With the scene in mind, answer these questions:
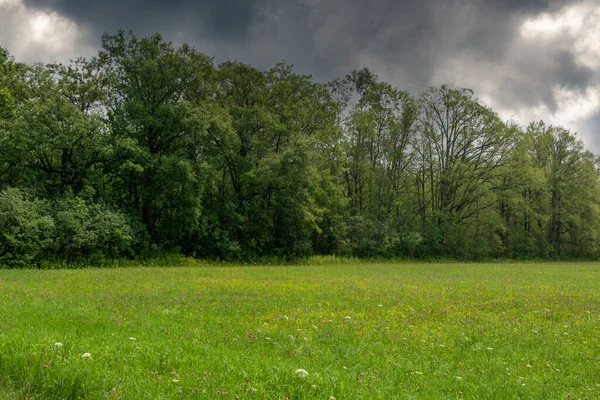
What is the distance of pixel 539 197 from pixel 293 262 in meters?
40.3

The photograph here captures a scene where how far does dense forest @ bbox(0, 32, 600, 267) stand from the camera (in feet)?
86.8

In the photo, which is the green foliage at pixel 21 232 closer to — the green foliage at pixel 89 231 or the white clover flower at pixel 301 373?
the green foliage at pixel 89 231

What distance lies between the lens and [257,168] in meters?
36.0

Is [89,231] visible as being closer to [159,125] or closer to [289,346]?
[159,125]

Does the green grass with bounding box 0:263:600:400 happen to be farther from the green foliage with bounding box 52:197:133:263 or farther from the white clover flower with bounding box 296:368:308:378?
the green foliage with bounding box 52:197:133:263

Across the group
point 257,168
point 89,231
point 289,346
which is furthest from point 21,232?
point 289,346

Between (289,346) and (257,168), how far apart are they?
3006 centimetres

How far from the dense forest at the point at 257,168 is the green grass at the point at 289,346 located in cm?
1715

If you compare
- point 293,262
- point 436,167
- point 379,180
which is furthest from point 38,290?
point 436,167

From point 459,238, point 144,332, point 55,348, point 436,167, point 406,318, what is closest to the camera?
point 55,348

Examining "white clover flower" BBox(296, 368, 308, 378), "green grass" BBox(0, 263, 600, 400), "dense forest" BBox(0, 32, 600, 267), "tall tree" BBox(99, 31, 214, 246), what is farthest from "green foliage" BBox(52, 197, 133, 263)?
"white clover flower" BBox(296, 368, 308, 378)

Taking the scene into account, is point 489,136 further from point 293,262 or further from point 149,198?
point 149,198

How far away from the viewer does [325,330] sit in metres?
7.93

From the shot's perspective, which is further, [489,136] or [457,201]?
[457,201]
